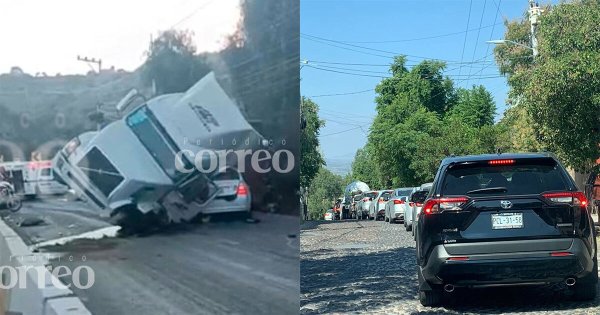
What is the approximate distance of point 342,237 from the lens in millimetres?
18344

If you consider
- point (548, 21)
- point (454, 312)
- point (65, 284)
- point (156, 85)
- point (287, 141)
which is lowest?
point (454, 312)

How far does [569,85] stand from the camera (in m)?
12.5

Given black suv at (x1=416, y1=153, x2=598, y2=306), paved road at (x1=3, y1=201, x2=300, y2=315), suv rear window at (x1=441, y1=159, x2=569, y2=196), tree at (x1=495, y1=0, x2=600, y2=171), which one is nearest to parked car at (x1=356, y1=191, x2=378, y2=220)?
tree at (x1=495, y1=0, x2=600, y2=171)

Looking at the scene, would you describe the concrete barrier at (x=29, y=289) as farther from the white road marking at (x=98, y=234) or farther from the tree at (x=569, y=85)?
the tree at (x=569, y=85)

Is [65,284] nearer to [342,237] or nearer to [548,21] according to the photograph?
[548,21]

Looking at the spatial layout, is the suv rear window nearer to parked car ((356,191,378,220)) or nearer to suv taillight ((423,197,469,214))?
suv taillight ((423,197,469,214))

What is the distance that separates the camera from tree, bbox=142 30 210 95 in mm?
3561

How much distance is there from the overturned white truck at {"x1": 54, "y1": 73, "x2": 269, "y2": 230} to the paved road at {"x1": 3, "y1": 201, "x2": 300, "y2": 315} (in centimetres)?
14

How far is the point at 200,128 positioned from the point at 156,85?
32 cm

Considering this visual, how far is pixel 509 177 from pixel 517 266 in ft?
3.11

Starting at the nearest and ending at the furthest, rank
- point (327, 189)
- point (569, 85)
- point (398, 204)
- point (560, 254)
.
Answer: point (560, 254) → point (569, 85) → point (398, 204) → point (327, 189)

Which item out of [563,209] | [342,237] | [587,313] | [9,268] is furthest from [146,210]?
[342,237]

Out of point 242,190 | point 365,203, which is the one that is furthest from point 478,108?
point 242,190

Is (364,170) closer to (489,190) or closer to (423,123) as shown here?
(423,123)
